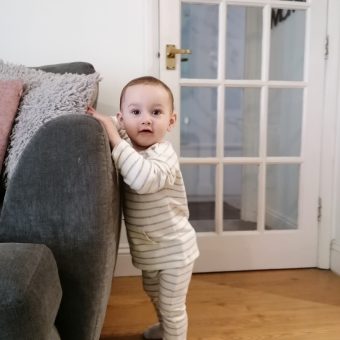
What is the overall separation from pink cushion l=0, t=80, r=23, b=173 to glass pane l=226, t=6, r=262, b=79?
1044 mm

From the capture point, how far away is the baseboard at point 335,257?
1.79 m

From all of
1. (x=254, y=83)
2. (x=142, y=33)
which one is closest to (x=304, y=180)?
(x=254, y=83)

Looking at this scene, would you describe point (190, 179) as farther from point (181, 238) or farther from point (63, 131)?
point (63, 131)

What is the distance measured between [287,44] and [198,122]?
73 cm

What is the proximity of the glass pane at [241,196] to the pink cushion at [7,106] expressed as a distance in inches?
40.9

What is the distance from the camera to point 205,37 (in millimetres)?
2289

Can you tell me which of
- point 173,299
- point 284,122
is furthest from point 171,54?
point 173,299

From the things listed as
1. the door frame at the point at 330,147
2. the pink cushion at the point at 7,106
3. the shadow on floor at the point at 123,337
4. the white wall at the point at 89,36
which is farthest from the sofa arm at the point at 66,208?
the door frame at the point at 330,147

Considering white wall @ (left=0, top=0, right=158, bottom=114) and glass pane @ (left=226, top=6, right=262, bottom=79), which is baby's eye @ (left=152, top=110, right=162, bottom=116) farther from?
glass pane @ (left=226, top=6, right=262, bottom=79)

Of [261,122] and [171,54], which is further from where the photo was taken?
[261,122]

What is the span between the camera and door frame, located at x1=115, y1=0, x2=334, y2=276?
1.63m

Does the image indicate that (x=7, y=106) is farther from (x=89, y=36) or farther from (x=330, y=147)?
(x=330, y=147)

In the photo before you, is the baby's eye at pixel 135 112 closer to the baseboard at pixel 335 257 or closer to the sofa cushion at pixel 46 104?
the sofa cushion at pixel 46 104

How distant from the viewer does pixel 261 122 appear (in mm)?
1795
